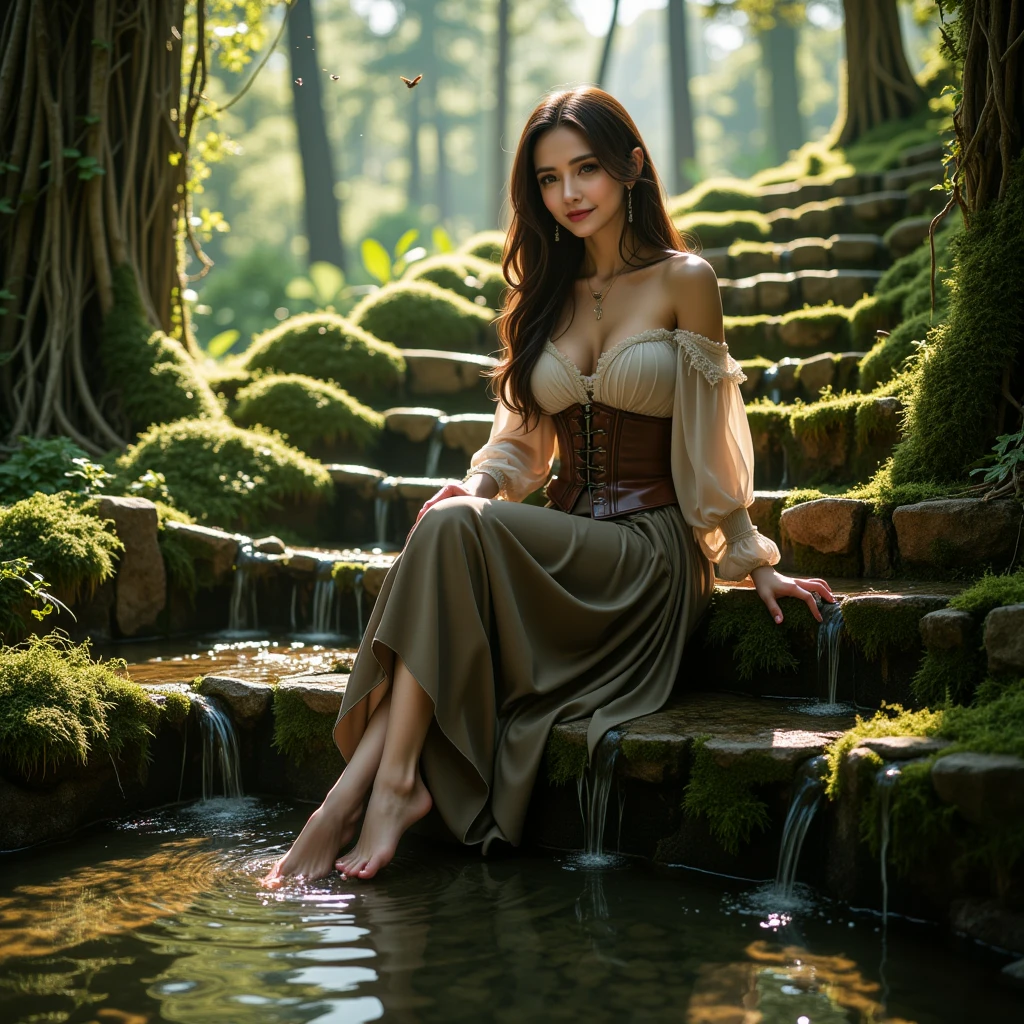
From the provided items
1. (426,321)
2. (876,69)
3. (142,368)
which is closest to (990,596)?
(142,368)

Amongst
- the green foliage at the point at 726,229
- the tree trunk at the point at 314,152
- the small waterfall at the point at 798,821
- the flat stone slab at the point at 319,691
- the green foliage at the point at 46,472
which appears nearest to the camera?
the small waterfall at the point at 798,821

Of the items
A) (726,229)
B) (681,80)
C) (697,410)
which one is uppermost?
(681,80)

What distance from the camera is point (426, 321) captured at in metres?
8.56

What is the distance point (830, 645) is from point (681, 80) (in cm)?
1811

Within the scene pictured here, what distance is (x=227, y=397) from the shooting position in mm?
7766

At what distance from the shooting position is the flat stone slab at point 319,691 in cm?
376

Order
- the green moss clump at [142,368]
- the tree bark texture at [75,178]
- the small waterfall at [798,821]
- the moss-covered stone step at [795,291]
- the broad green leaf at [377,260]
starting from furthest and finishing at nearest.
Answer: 1. the broad green leaf at [377,260]
2. the moss-covered stone step at [795,291]
3. the green moss clump at [142,368]
4. the tree bark texture at [75,178]
5. the small waterfall at [798,821]

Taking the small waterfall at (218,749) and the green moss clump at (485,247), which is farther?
the green moss clump at (485,247)

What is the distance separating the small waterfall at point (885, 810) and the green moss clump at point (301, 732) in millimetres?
1767

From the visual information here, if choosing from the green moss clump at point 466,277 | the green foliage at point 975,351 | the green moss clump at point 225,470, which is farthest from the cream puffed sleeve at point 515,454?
the green moss clump at point 466,277

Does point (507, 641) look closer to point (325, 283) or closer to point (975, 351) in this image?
point (975, 351)

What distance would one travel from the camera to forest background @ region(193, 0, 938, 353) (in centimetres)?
2480

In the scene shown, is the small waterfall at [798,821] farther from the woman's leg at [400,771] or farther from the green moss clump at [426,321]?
the green moss clump at [426,321]

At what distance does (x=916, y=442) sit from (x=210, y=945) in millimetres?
2894
